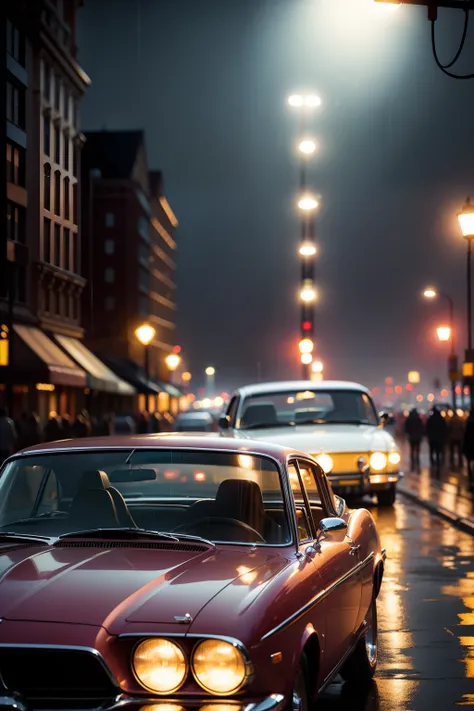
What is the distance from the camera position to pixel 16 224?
120 feet

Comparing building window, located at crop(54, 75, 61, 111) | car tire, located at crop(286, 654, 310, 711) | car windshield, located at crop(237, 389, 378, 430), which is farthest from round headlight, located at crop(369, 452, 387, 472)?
building window, located at crop(54, 75, 61, 111)

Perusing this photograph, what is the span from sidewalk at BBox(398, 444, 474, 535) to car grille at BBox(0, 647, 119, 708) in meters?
13.4

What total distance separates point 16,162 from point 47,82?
34.8 ft

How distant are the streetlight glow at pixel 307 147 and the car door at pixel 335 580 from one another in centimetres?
3791

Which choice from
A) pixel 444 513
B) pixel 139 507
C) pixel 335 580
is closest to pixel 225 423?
pixel 444 513

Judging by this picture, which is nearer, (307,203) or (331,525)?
(331,525)

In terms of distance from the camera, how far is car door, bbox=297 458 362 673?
6.23 m

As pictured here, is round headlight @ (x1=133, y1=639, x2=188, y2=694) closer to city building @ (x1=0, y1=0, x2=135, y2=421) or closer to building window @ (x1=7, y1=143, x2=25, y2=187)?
city building @ (x1=0, y1=0, x2=135, y2=421)

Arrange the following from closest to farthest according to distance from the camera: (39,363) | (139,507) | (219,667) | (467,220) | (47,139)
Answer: (219,667)
(139,507)
(467,220)
(47,139)
(39,363)

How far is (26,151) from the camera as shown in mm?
31859

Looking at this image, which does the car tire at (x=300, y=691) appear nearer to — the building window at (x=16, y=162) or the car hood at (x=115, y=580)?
the car hood at (x=115, y=580)

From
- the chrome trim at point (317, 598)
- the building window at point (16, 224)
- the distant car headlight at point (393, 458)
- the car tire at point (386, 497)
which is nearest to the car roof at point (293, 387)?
the distant car headlight at point (393, 458)

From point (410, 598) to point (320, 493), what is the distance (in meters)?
4.20

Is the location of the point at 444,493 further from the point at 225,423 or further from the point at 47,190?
the point at 47,190
